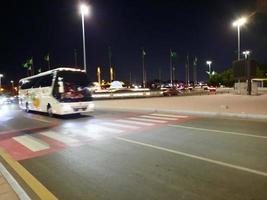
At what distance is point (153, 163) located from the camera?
22.2 feet

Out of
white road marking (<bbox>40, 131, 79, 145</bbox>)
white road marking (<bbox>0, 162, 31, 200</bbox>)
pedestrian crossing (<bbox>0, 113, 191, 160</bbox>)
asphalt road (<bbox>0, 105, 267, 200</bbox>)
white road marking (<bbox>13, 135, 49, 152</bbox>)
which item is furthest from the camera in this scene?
white road marking (<bbox>40, 131, 79, 145</bbox>)

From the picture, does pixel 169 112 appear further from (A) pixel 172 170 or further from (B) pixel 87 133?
(A) pixel 172 170

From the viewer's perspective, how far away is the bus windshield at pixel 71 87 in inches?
701

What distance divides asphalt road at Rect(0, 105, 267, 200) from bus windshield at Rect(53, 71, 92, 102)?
6714mm

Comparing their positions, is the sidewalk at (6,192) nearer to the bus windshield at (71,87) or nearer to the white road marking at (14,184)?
the white road marking at (14,184)

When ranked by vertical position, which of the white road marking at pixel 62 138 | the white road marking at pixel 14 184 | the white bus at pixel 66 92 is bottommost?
the white road marking at pixel 62 138

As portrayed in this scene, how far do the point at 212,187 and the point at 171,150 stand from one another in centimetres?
296

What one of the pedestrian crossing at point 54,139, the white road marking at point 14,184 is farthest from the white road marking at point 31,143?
the white road marking at point 14,184

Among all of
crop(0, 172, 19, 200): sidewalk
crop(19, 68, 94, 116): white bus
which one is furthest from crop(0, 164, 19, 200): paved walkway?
crop(19, 68, 94, 116): white bus

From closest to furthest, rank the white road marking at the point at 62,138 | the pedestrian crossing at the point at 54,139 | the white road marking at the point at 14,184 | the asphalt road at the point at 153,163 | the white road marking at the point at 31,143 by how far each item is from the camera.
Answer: the white road marking at the point at 14,184, the asphalt road at the point at 153,163, the pedestrian crossing at the point at 54,139, the white road marking at the point at 31,143, the white road marking at the point at 62,138

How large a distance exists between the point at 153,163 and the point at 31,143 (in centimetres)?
535

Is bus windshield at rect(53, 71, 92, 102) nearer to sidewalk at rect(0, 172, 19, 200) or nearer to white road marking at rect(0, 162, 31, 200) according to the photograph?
white road marking at rect(0, 162, 31, 200)

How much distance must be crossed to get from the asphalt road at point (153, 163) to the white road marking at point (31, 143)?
42mm

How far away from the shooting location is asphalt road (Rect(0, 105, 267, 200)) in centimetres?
502
